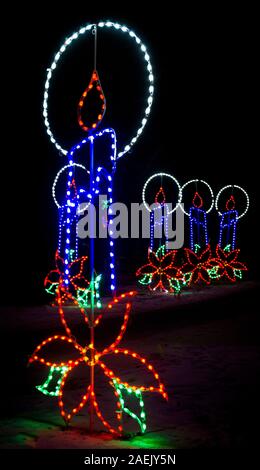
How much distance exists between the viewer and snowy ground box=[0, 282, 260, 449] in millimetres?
5023

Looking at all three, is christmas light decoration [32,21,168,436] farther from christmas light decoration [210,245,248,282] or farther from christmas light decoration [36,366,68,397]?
christmas light decoration [210,245,248,282]

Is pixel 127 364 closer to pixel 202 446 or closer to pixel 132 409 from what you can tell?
pixel 132 409

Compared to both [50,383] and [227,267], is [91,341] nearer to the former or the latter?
[50,383]

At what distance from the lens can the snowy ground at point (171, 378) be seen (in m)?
5.02

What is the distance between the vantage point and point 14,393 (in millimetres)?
6500

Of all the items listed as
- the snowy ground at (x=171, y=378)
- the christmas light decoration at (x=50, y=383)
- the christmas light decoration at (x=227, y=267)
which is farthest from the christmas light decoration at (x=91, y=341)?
the christmas light decoration at (x=227, y=267)

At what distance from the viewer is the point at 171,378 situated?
23.2 ft

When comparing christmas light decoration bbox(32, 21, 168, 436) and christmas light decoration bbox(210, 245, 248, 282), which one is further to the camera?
christmas light decoration bbox(210, 245, 248, 282)

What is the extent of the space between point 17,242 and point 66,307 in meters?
4.83

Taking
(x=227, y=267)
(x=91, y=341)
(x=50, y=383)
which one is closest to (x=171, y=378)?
(x=50, y=383)

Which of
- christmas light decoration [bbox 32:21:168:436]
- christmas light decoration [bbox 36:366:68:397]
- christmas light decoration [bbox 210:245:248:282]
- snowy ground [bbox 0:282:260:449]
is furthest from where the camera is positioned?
christmas light decoration [bbox 210:245:248:282]

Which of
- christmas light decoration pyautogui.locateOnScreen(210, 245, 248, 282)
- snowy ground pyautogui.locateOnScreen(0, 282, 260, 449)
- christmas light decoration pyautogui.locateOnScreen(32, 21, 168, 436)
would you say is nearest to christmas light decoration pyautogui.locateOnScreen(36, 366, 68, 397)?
christmas light decoration pyautogui.locateOnScreen(32, 21, 168, 436)

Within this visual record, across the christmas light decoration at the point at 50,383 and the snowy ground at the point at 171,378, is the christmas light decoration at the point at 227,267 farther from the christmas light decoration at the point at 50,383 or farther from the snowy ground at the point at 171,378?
the christmas light decoration at the point at 50,383

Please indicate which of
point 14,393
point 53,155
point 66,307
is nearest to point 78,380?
point 14,393
